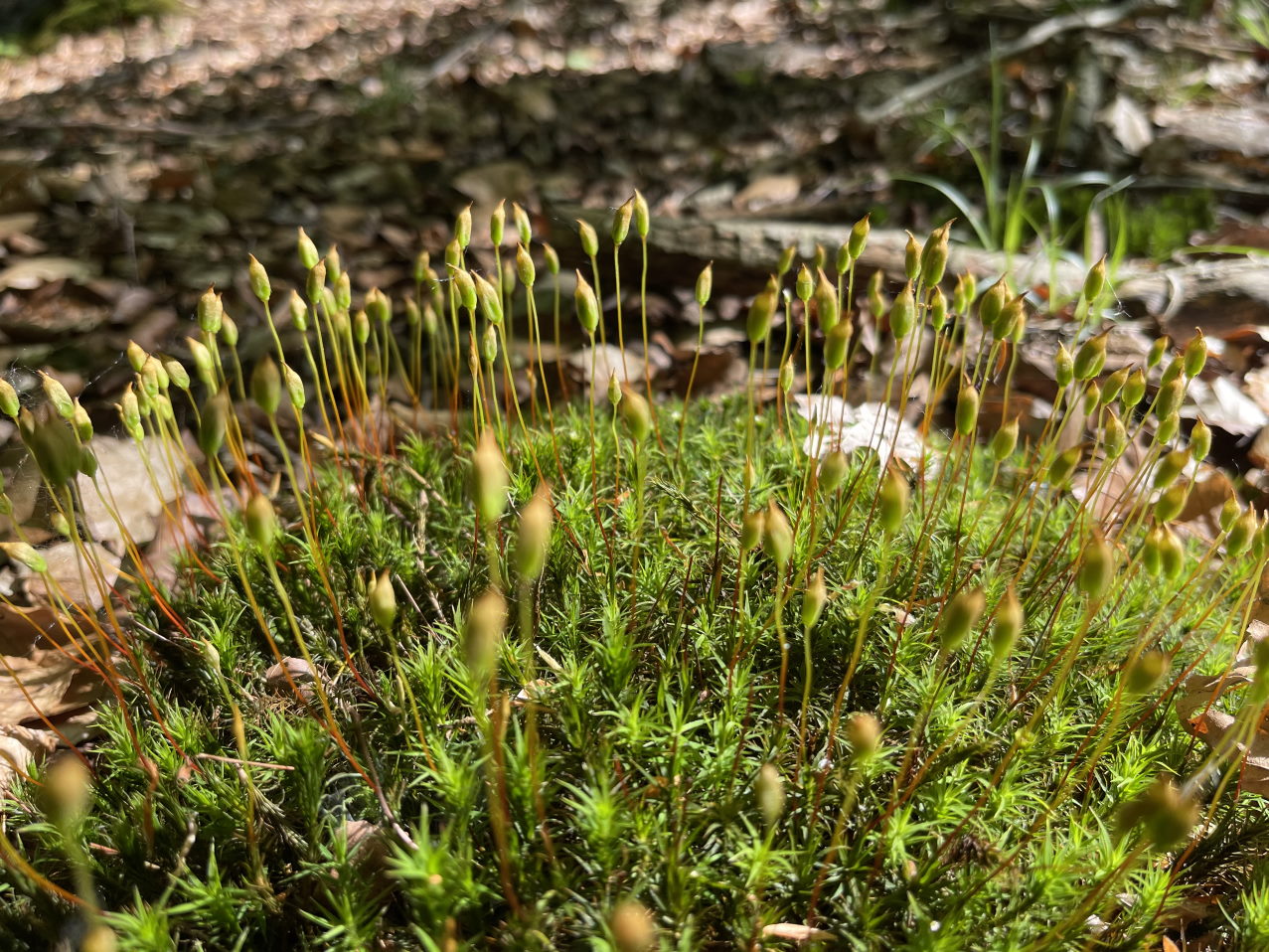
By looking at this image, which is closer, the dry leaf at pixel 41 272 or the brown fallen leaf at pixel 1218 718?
the brown fallen leaf at pixel 1218 718

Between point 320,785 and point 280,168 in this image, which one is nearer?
point 320,785

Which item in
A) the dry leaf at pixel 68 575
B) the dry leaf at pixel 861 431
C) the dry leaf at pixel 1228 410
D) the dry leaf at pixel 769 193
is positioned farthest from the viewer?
the dry leaf at pixel 769 193

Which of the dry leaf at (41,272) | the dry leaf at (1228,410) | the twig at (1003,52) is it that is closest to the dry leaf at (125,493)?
the dry leaf at (41,272)

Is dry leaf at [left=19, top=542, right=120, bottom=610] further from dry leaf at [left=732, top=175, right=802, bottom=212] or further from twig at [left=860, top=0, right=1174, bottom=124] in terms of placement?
twig at [left=860, top=0, right=1174, bottom=124]

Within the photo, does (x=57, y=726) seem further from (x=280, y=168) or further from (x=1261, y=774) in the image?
(x=280, y=168)

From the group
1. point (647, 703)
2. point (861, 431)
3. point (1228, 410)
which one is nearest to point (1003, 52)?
point (1228, 410)

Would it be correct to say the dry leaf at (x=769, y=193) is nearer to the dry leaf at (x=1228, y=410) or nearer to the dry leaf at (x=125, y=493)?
the dry leaf at (x=1228, y=410)

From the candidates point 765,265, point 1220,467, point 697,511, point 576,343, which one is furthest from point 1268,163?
point 697,511

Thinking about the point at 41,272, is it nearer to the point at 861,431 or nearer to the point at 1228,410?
the point at 861,431

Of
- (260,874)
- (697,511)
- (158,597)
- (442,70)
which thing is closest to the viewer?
(260,874)
